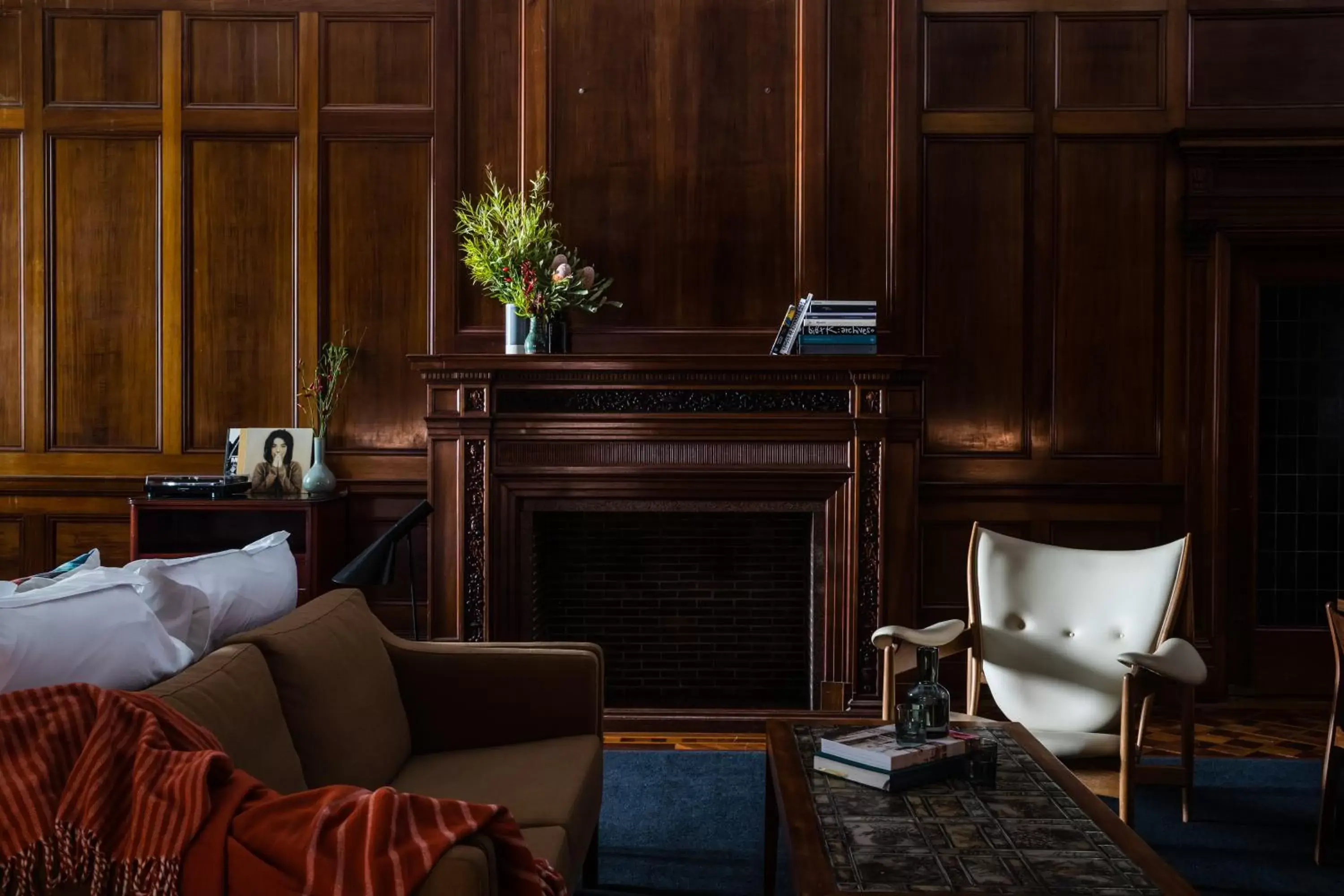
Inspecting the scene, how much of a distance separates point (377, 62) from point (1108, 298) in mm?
3372

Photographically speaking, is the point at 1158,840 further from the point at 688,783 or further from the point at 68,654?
the point at 68,654

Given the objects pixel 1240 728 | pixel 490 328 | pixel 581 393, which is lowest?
pixel 1240 728

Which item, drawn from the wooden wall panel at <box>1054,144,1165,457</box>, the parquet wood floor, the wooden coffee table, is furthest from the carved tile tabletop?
the wooden wall panel at <box>1054,144,1165,457</box>

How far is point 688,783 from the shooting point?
11.1 feet

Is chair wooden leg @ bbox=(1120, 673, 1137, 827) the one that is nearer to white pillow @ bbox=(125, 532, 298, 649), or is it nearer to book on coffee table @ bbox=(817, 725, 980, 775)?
book on coffee table @ bbox=(817, 725, 980, 775)

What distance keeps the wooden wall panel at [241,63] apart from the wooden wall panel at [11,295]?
84 cm

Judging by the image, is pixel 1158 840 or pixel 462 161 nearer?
pixel 1158 840

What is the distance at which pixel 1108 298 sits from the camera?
4430mm

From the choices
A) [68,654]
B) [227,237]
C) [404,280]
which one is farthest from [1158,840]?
[227,237]

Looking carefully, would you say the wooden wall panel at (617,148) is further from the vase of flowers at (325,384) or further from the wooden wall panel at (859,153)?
the vase of flowers at (325,384)

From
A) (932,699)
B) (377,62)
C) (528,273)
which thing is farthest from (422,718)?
(377,62)

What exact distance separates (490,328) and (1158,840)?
3.12m

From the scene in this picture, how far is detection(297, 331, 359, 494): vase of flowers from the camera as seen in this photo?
4410 mm

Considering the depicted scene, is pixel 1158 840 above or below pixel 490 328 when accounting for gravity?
below
